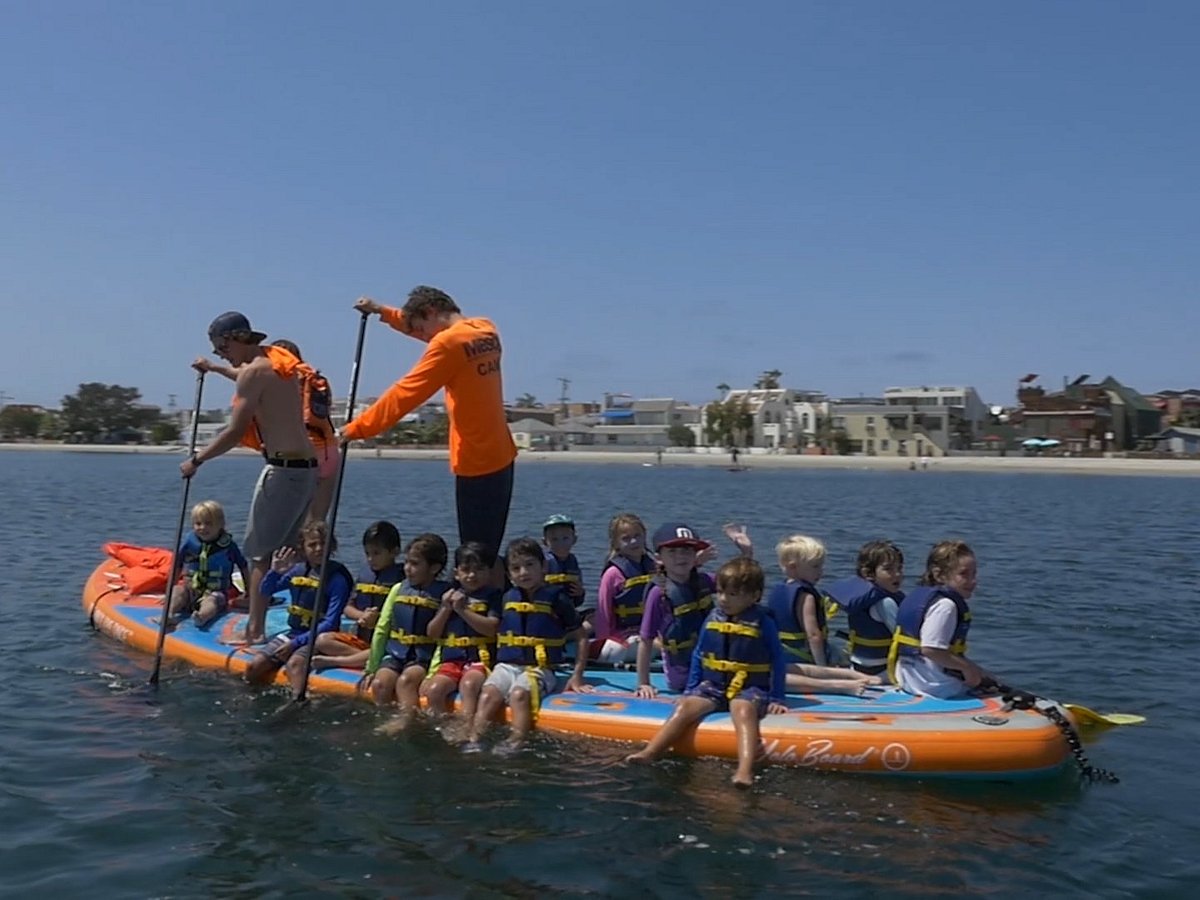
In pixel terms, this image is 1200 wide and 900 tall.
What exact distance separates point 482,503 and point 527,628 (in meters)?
1.00

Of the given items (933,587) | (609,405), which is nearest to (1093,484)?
(933,587)

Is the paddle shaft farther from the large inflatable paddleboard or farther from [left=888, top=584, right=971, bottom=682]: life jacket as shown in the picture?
[left=888, top=584, right=971, bottom=682]: life jacket

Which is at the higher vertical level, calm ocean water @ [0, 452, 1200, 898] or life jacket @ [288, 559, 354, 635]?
life jacket @ [288, 559, 354, 635]

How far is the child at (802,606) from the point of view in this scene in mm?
7754

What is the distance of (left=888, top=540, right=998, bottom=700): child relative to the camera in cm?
692

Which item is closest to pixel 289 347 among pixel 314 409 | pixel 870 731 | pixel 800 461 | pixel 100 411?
pixel 314 409

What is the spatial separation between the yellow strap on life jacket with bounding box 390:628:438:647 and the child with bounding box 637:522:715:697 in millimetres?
1521

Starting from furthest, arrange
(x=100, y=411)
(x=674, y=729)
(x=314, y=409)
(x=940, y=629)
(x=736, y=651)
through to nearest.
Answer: (x=100, y=411), (x=314, y=409), (x=940, y=629), (x=736, y=651), (x=674, y=729)

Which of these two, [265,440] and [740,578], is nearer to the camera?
[740,578]

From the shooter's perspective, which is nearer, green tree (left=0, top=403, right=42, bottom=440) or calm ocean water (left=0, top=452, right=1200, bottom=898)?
calm ocean water (left=0, top=452, right=1200, bottom=898)

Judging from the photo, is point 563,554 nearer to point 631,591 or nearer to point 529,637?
point 631,591

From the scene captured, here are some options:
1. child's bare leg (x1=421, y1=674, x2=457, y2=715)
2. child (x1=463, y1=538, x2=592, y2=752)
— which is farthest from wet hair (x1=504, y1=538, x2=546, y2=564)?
child's bare leg (x1=421, y1=674, x2=457, y2=715)

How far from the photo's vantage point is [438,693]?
744 cm

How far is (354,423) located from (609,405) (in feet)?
459
